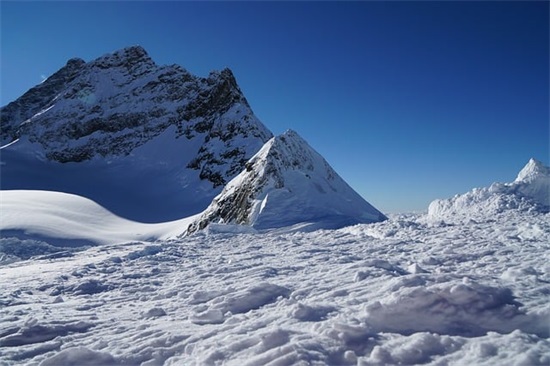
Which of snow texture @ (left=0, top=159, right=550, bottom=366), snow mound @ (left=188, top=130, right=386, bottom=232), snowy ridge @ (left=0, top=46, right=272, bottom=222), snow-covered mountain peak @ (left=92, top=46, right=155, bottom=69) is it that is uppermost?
snow-covered mountain peak @ (left=92, top=46, right=155, bottom=69)

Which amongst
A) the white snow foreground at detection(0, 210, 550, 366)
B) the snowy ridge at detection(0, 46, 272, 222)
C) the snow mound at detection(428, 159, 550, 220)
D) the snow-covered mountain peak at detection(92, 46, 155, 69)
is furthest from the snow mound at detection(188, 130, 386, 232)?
the snow-covered mountain peak at detection(92, 46, 155, 69)

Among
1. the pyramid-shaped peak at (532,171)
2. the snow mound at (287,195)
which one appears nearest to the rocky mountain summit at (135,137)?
the snow mound at (287,195)

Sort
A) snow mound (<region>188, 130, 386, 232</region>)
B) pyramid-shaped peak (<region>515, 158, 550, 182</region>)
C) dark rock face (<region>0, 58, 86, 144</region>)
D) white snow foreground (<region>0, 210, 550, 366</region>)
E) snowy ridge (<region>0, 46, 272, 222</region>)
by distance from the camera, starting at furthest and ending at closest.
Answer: dark rock face (<region>0, 58, 86, 144</region>), snowy ridge (<region>0, 46, 272, 222</region>), pyramid-shaped peak (<region>515, 158, 550, 182</region>), snow mound (<region>188, 130, 386, 232</region>), white snow foreground (<region>0, 210, 550, 366</region>)

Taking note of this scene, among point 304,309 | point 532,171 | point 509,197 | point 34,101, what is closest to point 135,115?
point 34,101

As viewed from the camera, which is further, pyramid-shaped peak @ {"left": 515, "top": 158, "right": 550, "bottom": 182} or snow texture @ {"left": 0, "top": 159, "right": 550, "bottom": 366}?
pyramid-shaped peak @ {"left": 515, "top": 158, "right": 550, "bottom": 182}

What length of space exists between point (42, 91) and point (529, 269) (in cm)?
9675

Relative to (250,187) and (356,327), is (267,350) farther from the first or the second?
(250,187)

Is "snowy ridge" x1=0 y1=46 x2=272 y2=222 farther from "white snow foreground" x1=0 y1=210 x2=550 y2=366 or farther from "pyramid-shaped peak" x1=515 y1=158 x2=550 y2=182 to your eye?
"white snow foreground" x1=0 y1=210 x2=550 y2=366

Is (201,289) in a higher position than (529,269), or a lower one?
lower

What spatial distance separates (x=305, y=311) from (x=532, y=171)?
A: 1902cm

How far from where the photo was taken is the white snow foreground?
3014 millimetres

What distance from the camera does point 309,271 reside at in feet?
19.5

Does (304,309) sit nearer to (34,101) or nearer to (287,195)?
(287,195)

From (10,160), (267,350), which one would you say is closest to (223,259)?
(267,350)
